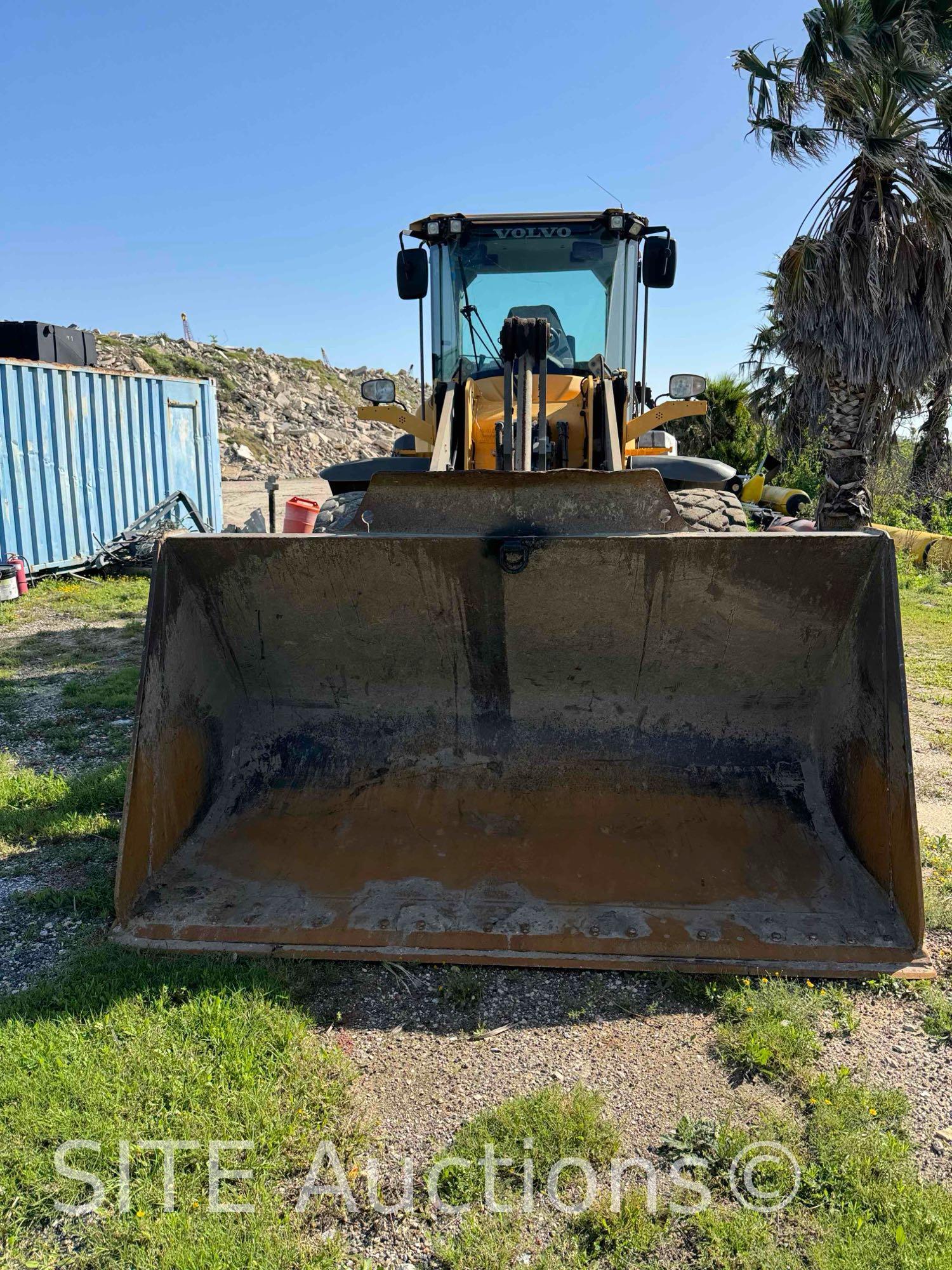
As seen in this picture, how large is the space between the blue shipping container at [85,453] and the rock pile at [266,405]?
45.0 ft

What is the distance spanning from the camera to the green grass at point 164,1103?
1853mm

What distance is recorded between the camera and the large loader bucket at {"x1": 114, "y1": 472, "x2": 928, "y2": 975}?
9.27 feet

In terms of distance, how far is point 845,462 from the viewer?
10469 mm

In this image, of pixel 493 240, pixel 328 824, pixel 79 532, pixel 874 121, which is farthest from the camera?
pixel 79 532

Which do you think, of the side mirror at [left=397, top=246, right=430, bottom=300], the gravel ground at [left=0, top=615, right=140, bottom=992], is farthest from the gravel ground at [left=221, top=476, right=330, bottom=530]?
the side mirror at [left=397, top=246, right=430, bottom=300]

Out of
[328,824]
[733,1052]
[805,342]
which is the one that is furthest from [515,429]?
[805,342]

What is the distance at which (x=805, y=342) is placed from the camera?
10398 mm

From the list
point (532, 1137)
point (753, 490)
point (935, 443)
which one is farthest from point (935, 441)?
point (532, 1137)

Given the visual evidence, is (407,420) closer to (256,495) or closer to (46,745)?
(46,745)

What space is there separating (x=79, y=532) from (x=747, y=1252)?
1168 cm

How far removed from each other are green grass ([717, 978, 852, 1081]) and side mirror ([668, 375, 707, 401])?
3.27 m

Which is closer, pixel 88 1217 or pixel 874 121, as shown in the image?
pixel 88 1217

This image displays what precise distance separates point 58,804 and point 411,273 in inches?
138

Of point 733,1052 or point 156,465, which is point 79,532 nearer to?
point 156,465
